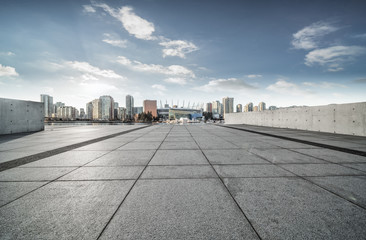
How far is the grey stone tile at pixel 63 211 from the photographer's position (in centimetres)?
203

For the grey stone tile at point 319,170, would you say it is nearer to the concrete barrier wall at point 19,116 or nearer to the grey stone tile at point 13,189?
the grey stone tile at point 13,189

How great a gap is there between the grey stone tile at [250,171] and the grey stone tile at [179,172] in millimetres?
333

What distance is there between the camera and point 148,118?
139500mm

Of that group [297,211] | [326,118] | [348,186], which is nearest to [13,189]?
[297,211]

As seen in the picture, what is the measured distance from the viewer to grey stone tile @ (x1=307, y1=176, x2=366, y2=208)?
2.82m

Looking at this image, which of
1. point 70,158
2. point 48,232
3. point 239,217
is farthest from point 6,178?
point 239,217

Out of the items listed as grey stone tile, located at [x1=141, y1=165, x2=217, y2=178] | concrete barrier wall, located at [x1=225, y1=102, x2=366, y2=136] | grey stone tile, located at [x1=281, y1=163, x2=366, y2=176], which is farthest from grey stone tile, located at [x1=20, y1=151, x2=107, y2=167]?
concrete barrier wall, located at [x1=225, y1=102, x2=366, y2=136]

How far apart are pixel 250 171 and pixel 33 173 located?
20.2ft

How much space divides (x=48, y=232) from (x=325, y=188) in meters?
5.13

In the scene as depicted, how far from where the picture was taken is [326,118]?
537 inches

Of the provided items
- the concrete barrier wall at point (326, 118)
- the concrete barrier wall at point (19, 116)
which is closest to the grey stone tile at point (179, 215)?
the concrete barrier wall at point (326, 118)

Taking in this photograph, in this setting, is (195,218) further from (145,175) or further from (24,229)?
(24,229)

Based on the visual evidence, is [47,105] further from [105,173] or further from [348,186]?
[348,186]

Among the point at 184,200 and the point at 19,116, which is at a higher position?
the point at 19,116
